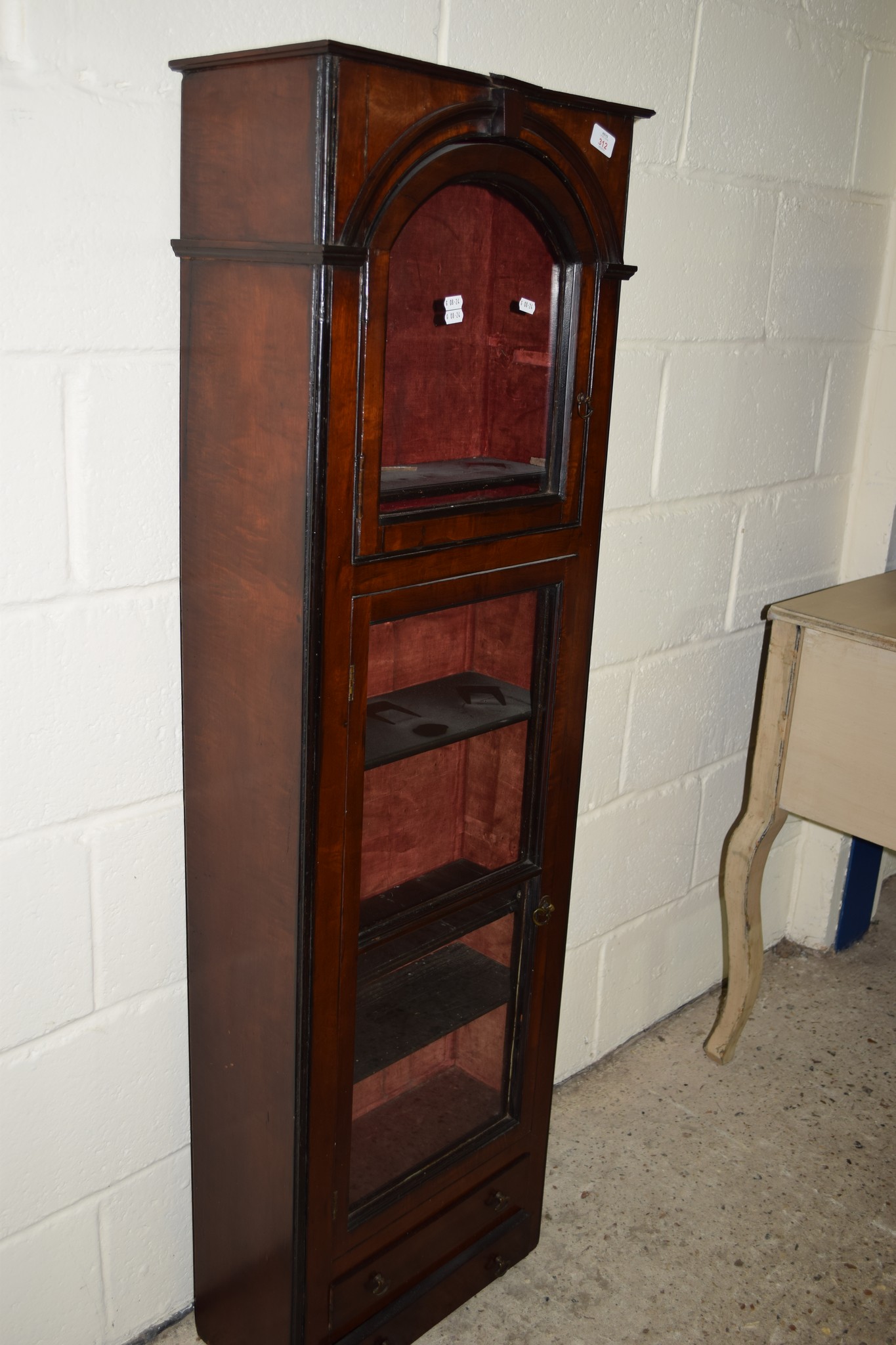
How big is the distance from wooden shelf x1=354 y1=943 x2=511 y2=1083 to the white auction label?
0.99 meters

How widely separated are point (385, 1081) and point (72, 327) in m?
0.99

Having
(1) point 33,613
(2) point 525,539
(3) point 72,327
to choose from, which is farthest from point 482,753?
(3) point 72,327

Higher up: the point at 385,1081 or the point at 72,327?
the point at 72,327

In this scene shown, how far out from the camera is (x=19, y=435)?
1.27 metres

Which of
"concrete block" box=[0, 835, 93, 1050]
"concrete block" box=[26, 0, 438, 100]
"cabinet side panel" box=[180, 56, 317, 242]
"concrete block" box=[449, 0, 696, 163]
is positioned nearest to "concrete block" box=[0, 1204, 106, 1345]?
"concrete block" box=[0, 835, 93, 1050]

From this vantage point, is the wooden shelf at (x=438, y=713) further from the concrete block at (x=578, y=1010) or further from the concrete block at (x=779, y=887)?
the concrete block at (x=779, y=887)

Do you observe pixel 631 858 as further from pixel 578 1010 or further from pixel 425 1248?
pixel 425 1248

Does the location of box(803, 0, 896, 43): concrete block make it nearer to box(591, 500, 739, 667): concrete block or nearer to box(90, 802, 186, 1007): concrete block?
box(591, 500, 739, 667): concrete block

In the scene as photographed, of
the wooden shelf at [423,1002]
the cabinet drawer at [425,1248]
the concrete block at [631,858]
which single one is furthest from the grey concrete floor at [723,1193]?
the wooden shelf at [423,1002]

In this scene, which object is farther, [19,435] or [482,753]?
[482,753]

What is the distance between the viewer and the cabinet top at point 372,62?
107cm

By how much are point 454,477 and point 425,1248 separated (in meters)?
1.02

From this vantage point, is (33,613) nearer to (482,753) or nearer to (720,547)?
(482,753)

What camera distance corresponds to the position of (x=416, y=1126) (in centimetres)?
161
